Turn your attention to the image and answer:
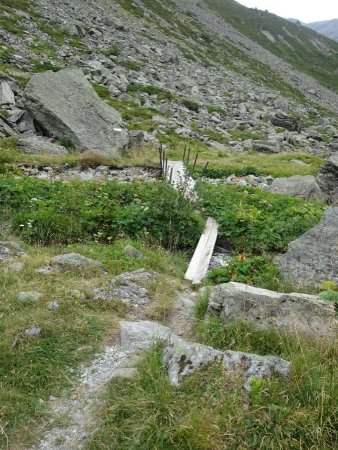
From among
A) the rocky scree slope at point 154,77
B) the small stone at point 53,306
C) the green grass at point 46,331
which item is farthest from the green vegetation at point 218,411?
the rocky scree slope at point 154,77

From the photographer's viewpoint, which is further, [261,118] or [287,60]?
[287,60]

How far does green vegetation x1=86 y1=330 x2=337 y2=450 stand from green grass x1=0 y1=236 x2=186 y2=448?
0.73 metres

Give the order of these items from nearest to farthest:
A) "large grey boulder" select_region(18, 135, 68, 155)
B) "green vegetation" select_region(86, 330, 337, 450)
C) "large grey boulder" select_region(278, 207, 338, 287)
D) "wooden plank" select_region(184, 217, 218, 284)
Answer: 1. "green vegetation" select_region(86, 330, 337, 450)
2. "large grey boulder" select_region(278, 207, 338, 287)
3. "wooden plank" select_region(184, 217, 218, 284)
4. "large grey boulder" select_region(18, 135, 68, 155)

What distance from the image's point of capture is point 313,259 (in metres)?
8.45

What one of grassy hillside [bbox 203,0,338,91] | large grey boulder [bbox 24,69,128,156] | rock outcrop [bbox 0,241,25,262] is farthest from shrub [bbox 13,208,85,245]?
grassy hillside [bbox 203,0,338,91]

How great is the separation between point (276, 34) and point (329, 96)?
57.4m

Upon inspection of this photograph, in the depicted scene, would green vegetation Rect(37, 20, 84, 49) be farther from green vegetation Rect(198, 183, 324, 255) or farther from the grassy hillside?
the grassy hillside

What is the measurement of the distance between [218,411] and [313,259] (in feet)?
16.1

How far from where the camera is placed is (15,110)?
21125mm

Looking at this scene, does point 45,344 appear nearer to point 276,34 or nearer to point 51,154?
point 51,154

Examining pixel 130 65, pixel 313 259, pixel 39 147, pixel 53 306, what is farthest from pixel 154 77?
pixel 53 306

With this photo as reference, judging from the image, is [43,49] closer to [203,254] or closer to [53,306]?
[203,254]

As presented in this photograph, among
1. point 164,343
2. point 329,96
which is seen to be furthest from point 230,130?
point 329,96

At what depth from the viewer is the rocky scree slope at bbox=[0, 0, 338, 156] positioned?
28969mm
